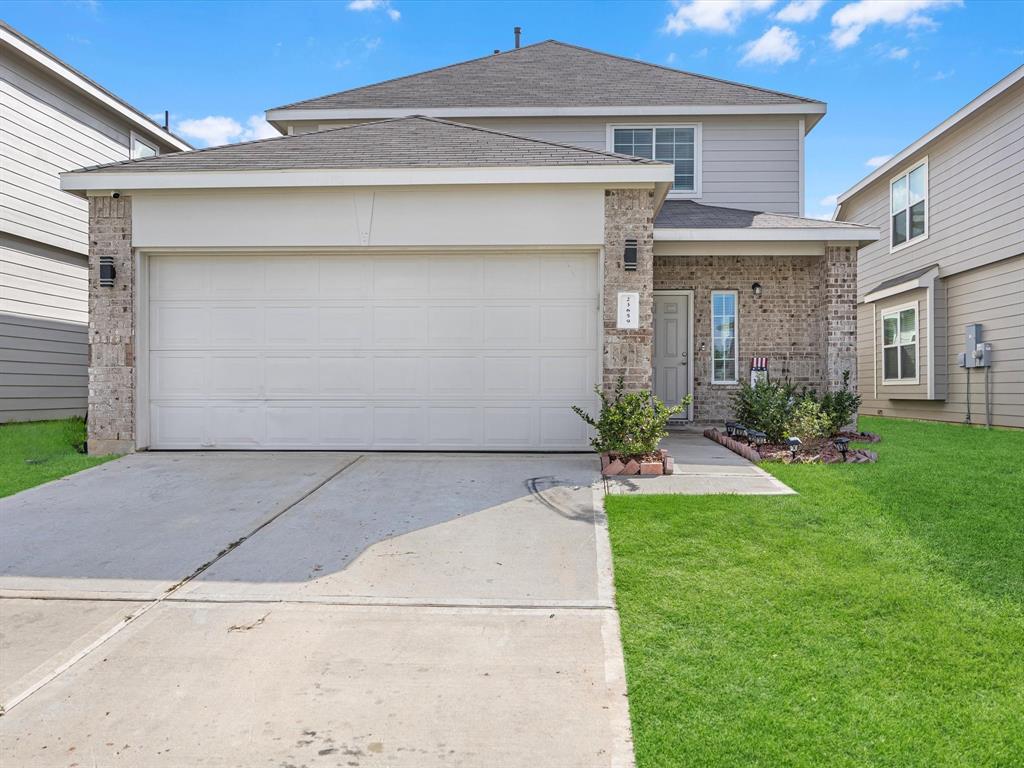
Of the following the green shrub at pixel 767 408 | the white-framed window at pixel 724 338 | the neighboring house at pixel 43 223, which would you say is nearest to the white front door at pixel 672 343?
the white-framed window at pixel 724 338

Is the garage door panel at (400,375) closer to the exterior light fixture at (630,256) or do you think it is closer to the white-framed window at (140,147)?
the exterior light fixture at (630,256)

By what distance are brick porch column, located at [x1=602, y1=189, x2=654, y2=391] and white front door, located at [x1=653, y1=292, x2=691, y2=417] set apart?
3.49 m

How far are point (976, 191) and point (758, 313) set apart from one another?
5082mm

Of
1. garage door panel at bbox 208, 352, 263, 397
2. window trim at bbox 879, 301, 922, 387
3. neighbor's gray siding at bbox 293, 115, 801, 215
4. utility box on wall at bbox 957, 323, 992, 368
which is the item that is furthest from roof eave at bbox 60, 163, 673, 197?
window trim at bbox 879, 301, 922, 387

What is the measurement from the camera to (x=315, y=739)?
2.45 m

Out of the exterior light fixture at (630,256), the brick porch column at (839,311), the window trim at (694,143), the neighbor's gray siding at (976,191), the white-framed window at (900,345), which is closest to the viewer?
the exterior light fixture at (630,256)

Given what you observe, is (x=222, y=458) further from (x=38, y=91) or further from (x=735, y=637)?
(x=38, y=91)

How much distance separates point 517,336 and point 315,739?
5597 mm

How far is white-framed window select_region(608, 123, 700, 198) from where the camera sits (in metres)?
11.6

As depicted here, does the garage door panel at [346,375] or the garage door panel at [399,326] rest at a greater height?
the garage door panel at [399,326]

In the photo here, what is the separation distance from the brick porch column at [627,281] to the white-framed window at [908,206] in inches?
366

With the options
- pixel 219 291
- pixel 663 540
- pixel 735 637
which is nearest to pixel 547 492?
pixel 663 540

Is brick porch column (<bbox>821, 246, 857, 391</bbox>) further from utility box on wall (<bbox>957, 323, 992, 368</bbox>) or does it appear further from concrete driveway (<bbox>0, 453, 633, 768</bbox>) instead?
concrete driveway (<bbox>0, 453, 633, 768</bbox>)

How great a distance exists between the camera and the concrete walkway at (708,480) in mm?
5715
